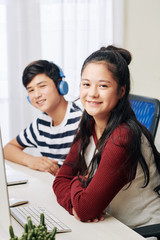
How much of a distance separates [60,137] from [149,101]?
19.7 inches

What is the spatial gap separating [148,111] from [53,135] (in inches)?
20.4

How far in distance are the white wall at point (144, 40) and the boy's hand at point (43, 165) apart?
166 centimetres

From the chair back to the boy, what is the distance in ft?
→ 1.14

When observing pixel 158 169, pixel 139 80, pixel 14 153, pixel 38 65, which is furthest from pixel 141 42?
pixel 158 169

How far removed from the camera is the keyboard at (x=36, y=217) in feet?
3.20

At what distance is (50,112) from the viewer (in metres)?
1.80

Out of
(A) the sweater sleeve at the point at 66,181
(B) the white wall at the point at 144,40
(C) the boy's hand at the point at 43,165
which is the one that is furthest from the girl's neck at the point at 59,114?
(B) the white wall at the point at 144,40

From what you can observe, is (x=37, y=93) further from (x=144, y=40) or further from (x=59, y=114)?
(x=144, y=40)

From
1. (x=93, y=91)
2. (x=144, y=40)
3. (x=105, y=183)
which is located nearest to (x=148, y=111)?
(x=93, y=91)

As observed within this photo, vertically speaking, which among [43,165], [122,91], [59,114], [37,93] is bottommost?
[43,165]

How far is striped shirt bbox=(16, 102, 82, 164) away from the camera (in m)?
1.78

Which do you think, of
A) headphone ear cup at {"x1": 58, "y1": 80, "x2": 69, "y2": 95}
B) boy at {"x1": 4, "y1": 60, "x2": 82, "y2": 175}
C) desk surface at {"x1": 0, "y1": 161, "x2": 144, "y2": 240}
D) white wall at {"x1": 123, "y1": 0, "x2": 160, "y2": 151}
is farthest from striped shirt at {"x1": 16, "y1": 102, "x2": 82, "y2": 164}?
white wall at {"x1": 123, "y1": 0, "x2": 160, "y2": 151}

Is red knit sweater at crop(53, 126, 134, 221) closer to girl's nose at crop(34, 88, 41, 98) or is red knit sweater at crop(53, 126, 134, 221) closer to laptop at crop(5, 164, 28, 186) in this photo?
laptop at crop(5, 164, 28, 186)

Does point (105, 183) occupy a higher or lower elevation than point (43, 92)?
lower
